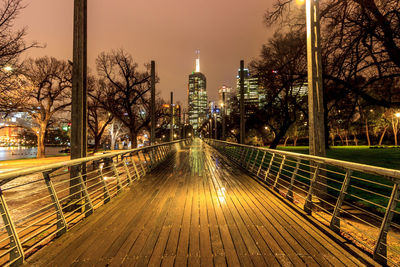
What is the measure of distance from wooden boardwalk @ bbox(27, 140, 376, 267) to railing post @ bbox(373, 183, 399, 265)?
274 millimetres

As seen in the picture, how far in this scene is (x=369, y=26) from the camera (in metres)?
8.51

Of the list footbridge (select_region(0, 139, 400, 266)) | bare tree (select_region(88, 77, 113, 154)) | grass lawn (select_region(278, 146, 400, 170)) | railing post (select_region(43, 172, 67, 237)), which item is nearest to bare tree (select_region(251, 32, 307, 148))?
grass lawn (select_region(278, 146, 400, 170))

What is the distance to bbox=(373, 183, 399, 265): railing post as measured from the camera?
262 cm

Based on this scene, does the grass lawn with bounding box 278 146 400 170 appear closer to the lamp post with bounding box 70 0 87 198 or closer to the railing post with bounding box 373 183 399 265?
the railing post with bounding box 373 183 399 265

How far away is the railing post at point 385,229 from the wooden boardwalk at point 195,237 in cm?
27

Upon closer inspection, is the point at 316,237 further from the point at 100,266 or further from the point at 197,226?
the point at 100,266

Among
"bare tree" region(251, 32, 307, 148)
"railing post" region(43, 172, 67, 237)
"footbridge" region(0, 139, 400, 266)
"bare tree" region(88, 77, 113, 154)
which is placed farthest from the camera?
"bare tree" region(88, 77, 113, 154)

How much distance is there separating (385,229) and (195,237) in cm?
249

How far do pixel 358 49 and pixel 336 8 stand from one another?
1.96 m

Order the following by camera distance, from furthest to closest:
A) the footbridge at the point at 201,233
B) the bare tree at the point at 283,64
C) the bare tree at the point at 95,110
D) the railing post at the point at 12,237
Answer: the bare tree at the point at 95,110
the bare tree at the point at 283,64
the footbridge at the point at 201,233
the railing post at the point at 12,237

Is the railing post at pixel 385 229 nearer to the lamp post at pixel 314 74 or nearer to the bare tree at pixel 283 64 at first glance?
the lamp post at pixel 314 74

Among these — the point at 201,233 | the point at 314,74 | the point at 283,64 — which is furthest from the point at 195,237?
the point at 283,64

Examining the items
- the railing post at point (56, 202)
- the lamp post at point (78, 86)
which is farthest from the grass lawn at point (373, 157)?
the railing post at point (56, 202)

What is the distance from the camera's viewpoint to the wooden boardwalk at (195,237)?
281 centimetres
